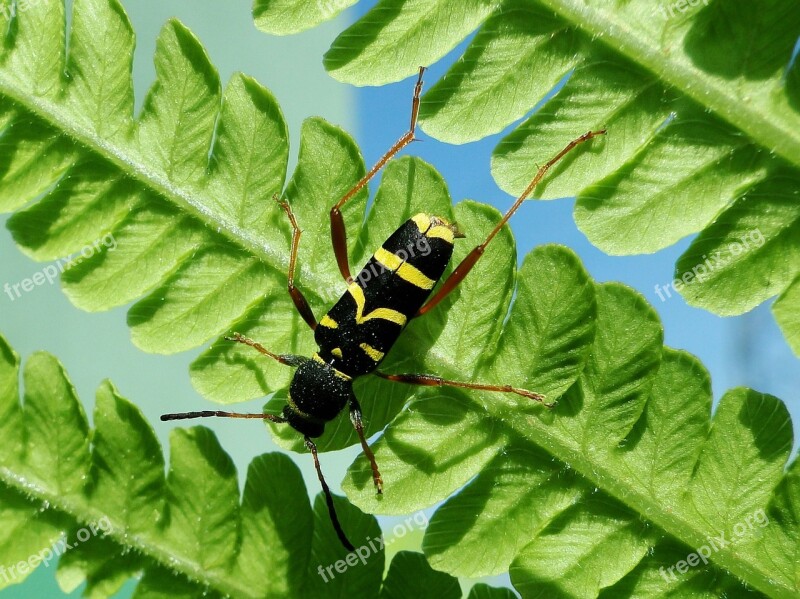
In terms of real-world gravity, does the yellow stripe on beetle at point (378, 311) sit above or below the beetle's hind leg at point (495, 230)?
below

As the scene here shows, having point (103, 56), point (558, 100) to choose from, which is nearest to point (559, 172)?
point (558, 100)

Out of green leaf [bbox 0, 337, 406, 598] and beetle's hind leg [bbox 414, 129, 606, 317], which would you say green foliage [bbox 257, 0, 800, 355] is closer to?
beetle's hind leg [bbox 414, 129, 606, 317]

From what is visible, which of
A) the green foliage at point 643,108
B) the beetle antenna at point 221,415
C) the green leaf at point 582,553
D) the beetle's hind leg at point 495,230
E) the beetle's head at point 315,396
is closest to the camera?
the green foliage at point 643,108

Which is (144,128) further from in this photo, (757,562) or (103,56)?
(757,562)

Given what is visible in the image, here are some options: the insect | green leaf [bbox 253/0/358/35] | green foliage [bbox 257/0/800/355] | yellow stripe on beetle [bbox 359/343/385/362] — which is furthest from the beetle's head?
green leaf [bbox 253/0/358/35]

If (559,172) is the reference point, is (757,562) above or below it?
below

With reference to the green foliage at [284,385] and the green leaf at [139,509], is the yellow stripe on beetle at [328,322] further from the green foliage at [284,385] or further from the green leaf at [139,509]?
the green leaf at [139,509]

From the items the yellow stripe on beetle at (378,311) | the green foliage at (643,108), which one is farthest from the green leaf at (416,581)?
the green foliage at (643,108)
